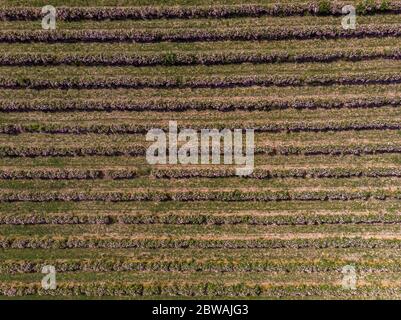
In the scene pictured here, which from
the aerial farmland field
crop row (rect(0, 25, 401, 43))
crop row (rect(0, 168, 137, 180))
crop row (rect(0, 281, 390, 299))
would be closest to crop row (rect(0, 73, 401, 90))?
the aerial farmland field

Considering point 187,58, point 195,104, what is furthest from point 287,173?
point 187,58

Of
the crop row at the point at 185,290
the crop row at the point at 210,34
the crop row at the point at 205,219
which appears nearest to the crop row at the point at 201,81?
the crop row at the point at 210,34

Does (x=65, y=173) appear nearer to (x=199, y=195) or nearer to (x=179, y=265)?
(x=199, y=195)

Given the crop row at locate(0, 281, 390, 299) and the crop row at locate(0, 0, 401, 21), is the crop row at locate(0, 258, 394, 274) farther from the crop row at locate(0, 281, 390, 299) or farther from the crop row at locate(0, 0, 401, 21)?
the crop row at locate(0, 0, 401, 21)
